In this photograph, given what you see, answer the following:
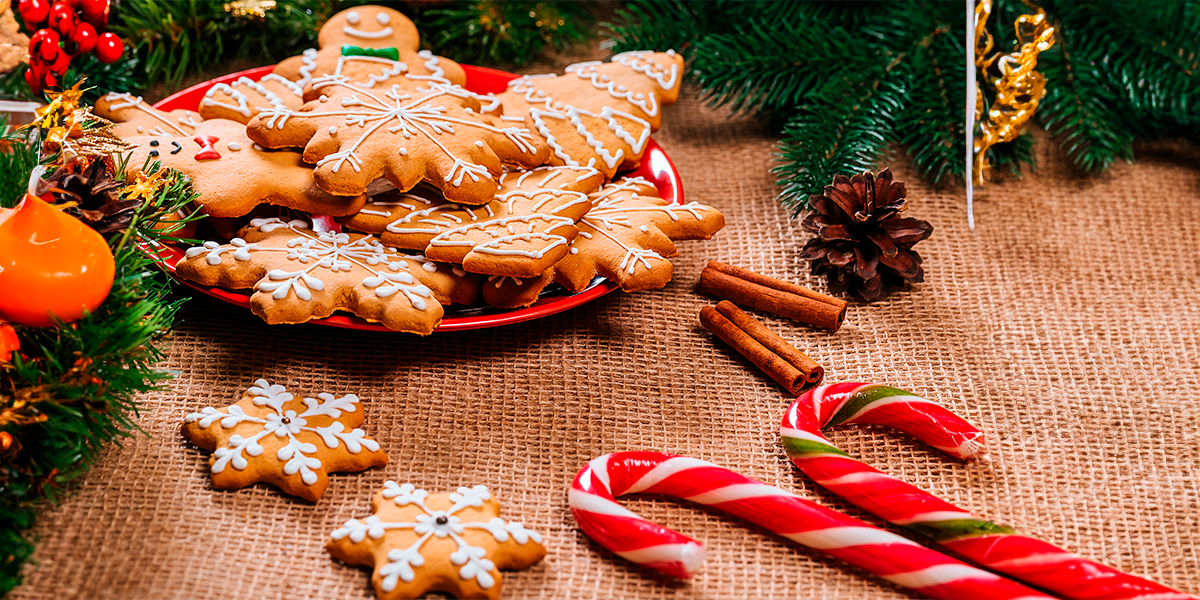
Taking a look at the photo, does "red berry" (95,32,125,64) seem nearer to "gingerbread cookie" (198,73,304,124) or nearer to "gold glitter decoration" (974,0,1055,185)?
"gingerbread cookie" (198,73,304,124)

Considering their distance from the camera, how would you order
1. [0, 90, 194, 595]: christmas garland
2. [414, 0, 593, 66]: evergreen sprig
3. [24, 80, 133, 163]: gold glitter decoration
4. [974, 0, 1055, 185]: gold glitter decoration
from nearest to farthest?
[0, 90, 194, 595]: christmas garland
[24, 80, 133, 163]: gold glitter decoration
[974, 0, 1055, 185]: gold glitter decoration
[414, 0, 593, 66]: evergreen sprig

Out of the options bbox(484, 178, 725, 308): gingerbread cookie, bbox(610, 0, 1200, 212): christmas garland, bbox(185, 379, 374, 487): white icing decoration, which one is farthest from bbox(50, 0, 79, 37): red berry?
bbox(610, 0, 1200, 212): christmas garland

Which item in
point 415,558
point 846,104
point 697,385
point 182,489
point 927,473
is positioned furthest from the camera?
point 846,104

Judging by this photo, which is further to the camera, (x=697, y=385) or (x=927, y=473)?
(x=697, y=385)

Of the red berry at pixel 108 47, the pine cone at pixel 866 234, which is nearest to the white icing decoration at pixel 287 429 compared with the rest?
the red berry at pixel 108 47

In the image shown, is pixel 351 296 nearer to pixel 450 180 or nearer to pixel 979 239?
pixel 450 180

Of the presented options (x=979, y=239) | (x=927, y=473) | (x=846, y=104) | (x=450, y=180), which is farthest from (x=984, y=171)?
Answer: (x=450, y=180)

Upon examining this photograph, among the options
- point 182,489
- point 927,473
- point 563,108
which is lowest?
point 182,489
